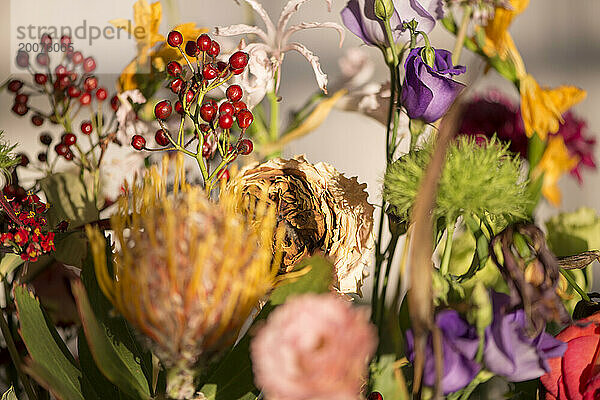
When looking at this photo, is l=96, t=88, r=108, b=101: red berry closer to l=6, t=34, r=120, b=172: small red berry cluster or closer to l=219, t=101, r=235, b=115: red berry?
l=6, t=34, r=120, b=172: small red berry cluster

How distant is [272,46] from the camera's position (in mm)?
478

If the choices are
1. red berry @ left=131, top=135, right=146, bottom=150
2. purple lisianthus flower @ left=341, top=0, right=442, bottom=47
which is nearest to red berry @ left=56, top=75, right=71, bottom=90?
red berry @ left=131, top=135, right=146, bottom=150

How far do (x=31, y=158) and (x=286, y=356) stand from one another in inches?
17.4

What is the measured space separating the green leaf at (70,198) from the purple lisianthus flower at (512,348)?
0.37 metres

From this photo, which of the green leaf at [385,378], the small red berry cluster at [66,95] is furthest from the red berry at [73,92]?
the green leaf at [385,378]

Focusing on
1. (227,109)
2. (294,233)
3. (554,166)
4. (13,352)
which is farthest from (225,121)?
(554,166)

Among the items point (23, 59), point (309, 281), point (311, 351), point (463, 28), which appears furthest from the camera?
point (23, 59)

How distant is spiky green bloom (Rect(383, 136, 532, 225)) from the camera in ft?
1.16

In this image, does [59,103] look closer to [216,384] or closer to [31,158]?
[31,158]

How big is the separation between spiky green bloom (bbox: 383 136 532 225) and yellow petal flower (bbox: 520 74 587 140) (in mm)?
119

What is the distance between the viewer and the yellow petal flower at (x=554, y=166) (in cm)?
50

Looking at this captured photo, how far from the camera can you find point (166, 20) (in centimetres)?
53

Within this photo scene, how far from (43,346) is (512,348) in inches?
11.0

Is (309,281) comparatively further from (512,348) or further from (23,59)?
(23,59)
